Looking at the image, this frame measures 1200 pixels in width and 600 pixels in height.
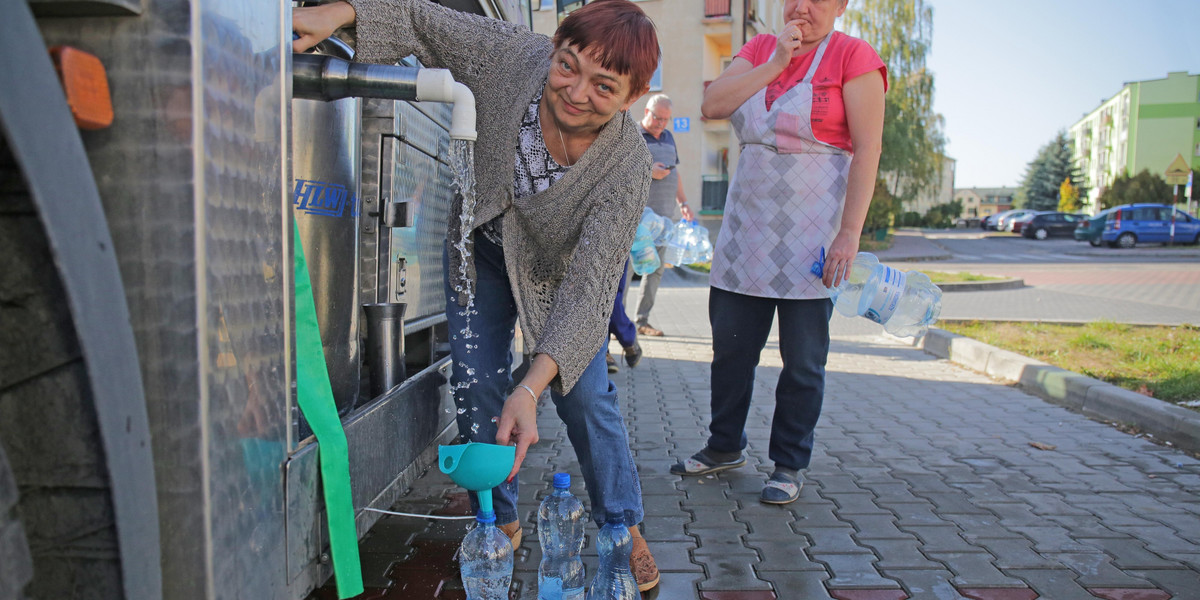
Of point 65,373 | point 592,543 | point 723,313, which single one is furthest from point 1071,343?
point 65,373

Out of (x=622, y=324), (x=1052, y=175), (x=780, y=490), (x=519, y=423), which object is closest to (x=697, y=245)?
(x=622, y=324)

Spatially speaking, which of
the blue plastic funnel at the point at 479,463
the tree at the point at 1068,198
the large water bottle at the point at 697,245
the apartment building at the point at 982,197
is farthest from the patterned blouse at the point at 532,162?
the apartment building at the point at 982,197

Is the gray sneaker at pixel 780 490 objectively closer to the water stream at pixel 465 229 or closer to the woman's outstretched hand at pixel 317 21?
the water stream at pixel 465 229

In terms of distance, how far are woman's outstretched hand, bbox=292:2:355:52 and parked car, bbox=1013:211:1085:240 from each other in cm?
4399

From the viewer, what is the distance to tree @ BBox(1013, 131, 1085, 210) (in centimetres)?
6681

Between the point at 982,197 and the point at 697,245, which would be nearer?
the point at 697,245

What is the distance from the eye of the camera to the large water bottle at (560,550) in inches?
93.3

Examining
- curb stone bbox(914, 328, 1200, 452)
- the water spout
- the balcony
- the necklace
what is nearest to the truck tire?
the water spout

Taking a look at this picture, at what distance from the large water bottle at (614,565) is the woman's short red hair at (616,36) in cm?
124

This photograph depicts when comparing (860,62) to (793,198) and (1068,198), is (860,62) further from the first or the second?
(1068,198)

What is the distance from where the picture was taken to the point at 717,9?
1027 inches

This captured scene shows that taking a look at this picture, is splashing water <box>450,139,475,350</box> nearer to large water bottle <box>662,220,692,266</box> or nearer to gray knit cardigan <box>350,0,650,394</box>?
gray knit cardigan <box>350,0,650,394</box>

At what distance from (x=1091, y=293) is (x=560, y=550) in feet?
40.9

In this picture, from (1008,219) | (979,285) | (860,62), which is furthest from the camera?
(1008,219)
